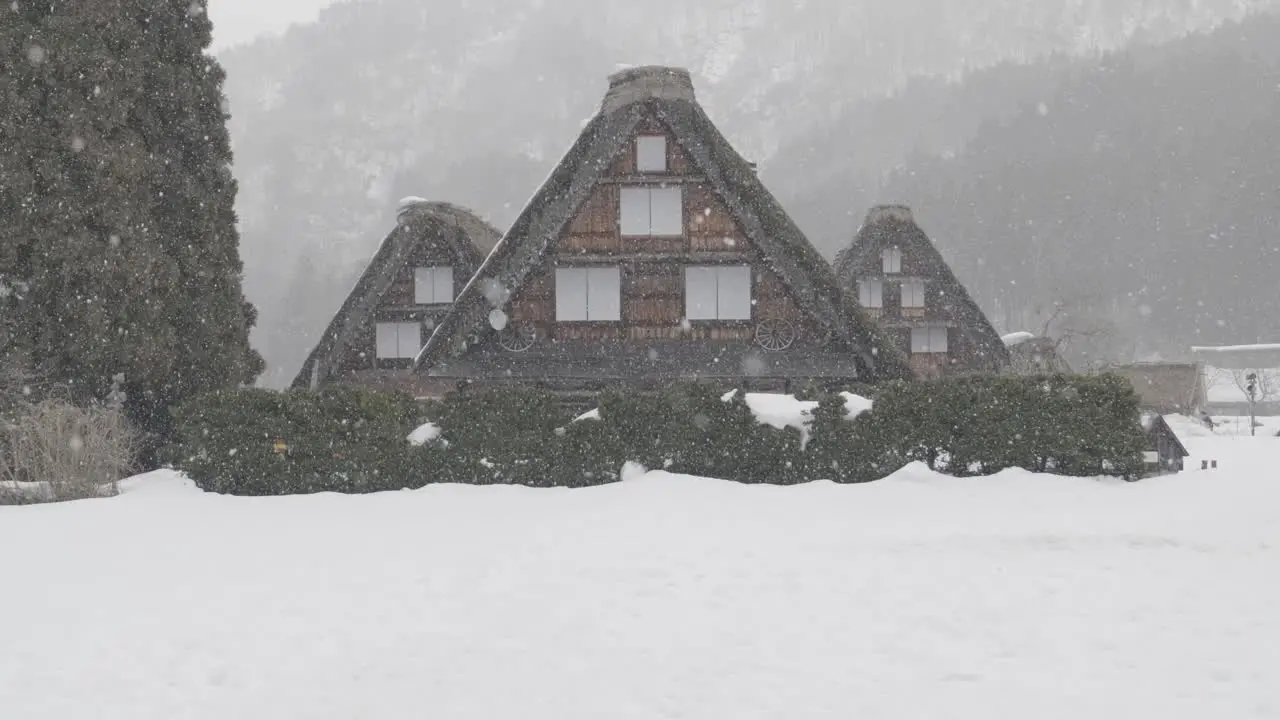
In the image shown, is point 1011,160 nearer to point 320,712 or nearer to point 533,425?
point 533,425

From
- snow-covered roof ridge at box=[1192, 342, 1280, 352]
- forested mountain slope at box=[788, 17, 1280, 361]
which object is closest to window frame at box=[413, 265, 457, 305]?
forested mountain slope at box=[788, 17, 1280, 361]

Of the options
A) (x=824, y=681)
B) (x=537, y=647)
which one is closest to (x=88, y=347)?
(x=537, y=647)

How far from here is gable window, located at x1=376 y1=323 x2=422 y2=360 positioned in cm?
2200

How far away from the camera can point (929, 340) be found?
31234mm

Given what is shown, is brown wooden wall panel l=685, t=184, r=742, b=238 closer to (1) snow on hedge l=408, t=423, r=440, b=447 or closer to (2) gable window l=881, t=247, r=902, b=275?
(1) snow on hedge l=408, t=423, r=440, b=447

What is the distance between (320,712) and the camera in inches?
175

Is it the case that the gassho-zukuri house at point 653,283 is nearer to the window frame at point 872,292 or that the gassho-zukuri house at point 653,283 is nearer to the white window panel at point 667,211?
the white window panel at point 667,211

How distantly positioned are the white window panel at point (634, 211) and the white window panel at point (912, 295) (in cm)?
1729

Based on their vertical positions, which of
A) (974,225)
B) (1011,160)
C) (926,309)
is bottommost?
(926,309)

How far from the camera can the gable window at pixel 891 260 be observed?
3064cm

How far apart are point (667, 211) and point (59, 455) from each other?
1033cm

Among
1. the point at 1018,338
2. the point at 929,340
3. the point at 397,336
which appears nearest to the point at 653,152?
the point at 397,336

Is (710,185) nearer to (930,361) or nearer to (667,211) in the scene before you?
(667,211)

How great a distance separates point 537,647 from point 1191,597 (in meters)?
4.81
